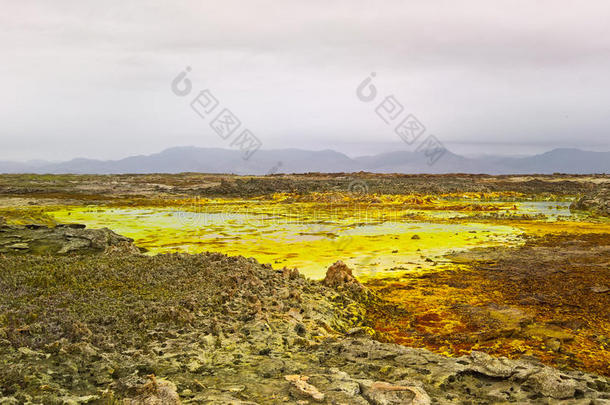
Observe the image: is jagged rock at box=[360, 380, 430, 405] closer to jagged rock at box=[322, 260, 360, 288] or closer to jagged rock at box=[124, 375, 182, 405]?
jagged rock at box=[124, 375, 182, 405]

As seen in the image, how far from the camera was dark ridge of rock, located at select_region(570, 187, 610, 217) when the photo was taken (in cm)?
4018

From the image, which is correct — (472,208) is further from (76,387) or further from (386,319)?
(76,387)

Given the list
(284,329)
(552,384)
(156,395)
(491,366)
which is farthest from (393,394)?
(284,329)

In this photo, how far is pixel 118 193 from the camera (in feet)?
225

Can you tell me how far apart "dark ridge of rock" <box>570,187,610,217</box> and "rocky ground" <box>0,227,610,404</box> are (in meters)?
38.0

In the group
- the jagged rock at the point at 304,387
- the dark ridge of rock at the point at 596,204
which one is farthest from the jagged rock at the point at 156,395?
the dark ridge of rock at the point at 596,204

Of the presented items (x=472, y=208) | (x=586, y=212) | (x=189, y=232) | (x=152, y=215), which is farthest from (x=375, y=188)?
(x=189, y=232)

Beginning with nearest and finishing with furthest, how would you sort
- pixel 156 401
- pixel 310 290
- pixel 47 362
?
pixel 156 401 < pixel 47 362 < pixel 310 290

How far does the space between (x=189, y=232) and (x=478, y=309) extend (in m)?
20.9

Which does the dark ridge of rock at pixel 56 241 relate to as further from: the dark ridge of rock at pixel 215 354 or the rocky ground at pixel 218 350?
the dark ridge of rock at pixel 215 354

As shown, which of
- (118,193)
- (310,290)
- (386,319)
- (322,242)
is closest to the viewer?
(386,319)

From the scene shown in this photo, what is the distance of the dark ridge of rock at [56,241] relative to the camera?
16.4 metres

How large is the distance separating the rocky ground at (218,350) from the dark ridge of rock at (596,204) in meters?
38.0

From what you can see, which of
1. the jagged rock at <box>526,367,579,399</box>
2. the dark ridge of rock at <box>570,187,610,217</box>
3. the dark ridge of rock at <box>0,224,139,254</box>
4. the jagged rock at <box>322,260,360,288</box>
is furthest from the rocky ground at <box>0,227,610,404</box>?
the dark ridge of rock at <box>570,187,610,217</box>
